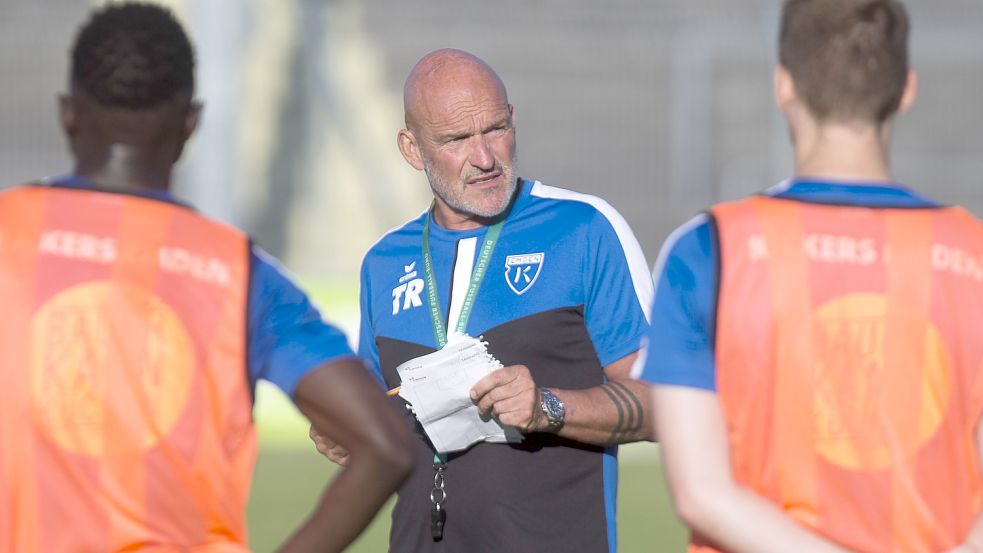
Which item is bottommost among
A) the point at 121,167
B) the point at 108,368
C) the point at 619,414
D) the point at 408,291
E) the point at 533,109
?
the point at 533,109

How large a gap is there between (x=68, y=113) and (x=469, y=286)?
1542mm

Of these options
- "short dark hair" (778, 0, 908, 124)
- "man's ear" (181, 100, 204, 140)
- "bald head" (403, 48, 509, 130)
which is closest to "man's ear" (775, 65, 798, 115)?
"short dark hair" (778, 0, 908, 124)

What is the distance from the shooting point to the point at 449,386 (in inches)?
140

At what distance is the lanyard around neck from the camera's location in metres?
3.90

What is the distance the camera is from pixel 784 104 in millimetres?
2590

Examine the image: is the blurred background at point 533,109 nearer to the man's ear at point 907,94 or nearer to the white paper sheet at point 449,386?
the white paper sheet at point 449,386

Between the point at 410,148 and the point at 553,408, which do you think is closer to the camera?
the point at 553,408

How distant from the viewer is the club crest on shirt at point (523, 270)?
3.91 m

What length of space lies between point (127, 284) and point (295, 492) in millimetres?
6587

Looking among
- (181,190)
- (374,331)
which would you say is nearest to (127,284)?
(374,331)

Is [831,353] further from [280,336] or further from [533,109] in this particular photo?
[533,109]

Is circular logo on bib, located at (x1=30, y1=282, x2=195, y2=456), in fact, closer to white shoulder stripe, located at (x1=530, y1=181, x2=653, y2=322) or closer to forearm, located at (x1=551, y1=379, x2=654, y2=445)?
forearm, located at (x1=551, y1=379, x2=654, y2=445)

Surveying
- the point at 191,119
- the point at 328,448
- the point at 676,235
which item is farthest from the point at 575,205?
the point at 191,119

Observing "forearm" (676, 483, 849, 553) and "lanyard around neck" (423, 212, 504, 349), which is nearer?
"forearm" (676, 483, 849, 553)
